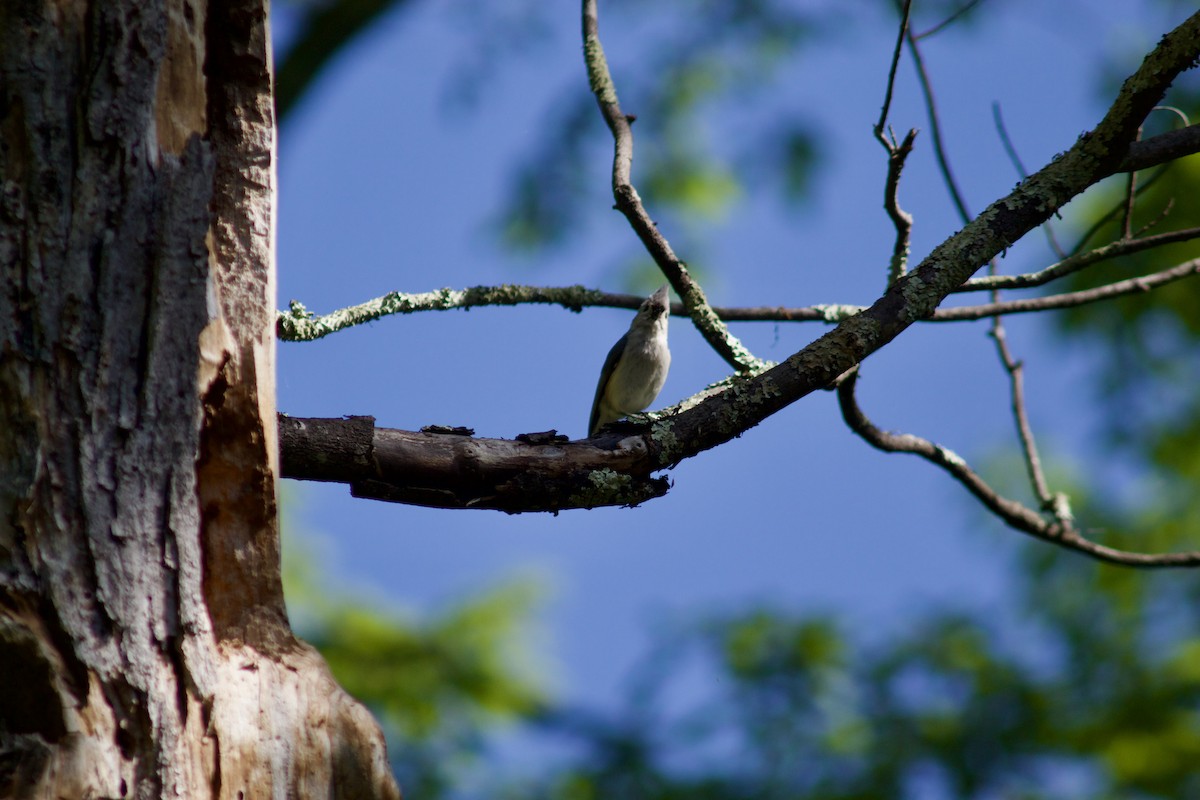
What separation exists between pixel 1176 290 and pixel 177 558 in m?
7.16

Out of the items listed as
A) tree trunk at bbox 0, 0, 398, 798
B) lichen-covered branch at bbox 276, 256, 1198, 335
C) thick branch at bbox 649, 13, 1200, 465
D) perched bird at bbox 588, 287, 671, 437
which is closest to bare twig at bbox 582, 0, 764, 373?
lichen-covered branch at bbox 276, 256, 1198, 335

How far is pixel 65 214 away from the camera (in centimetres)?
194

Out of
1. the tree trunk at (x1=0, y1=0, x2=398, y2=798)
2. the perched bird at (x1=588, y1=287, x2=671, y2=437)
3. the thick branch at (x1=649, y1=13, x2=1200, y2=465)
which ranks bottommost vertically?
the tree trunk at (x1=0, y1=0, x2=398, y2=798)

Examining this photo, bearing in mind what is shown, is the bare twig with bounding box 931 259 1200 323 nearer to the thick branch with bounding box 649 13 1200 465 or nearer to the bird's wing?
the thick branch with bounding box 649 13 1200 465

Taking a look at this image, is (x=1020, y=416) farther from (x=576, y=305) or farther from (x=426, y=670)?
(x=426, y=670)

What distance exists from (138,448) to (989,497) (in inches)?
117

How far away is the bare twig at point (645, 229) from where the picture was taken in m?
3.25

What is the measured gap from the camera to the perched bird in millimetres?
6438

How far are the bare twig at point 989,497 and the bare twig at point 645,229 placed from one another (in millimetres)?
389

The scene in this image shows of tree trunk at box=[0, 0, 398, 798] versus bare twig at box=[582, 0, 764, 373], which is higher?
bare twig at box=[582, 0, 764, 373]

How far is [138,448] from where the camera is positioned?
1.93 metres

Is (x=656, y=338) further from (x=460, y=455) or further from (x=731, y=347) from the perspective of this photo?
(x=460, y=455)

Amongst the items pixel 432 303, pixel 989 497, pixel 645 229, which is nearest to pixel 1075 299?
pixel 989 497

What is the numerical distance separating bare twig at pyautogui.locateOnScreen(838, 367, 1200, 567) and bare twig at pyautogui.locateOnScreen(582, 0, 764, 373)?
389 mm
